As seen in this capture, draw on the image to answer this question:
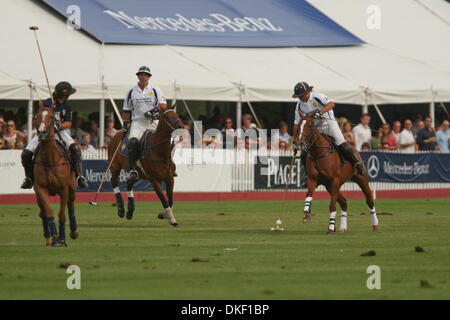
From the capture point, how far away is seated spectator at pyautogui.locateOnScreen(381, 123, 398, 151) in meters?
31.9

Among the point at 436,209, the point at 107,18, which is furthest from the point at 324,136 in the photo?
the point at 107,18

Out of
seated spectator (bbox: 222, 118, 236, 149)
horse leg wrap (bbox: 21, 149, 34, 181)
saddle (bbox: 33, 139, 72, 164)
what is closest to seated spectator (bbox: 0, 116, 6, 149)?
seated spectator (bbox: 222, 118, 236, 149)

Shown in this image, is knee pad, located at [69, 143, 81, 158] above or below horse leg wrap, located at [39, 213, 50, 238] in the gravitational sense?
above

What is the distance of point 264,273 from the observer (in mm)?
11297

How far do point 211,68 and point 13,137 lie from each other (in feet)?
25.0

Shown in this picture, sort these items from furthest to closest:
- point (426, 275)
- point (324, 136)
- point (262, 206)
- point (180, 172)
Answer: point (180, 172) < point (262, 206) < point (324, 136) < point (426, 275)

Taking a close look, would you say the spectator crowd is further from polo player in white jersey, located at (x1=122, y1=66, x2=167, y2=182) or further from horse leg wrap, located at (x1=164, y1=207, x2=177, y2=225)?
horse leg wrap, located at (x1=164, y1=207, x2=177, y2=225)

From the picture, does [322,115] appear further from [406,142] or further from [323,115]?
[406,142]

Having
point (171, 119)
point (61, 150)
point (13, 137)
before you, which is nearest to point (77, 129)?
point (13, 137)

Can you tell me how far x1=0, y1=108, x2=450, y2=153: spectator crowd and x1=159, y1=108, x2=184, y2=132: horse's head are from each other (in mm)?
9449

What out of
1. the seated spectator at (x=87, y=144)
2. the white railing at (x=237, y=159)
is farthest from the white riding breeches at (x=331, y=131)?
the seated spectator at (x=87, y=144)
